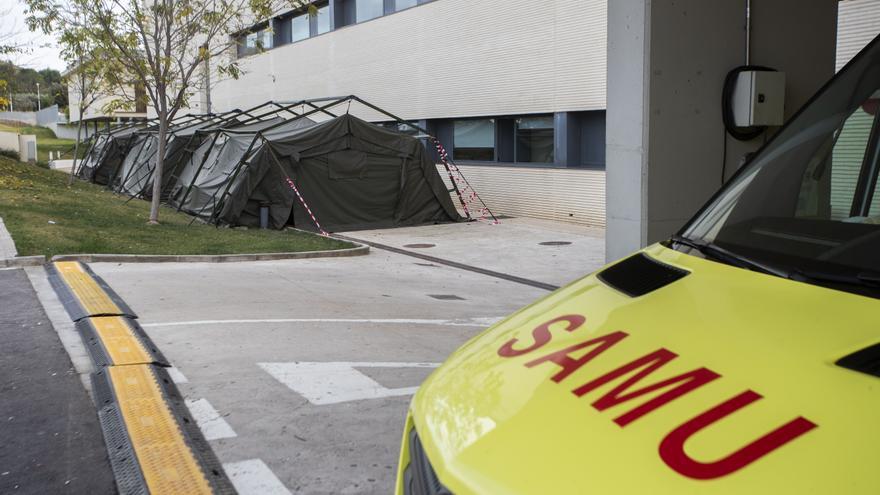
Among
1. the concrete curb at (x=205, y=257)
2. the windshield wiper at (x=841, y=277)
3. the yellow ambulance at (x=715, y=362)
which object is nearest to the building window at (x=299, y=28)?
the concrete curb at (x=205, y=257)

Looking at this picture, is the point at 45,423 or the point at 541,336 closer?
the point at 541,336

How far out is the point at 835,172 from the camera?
9.64 ft

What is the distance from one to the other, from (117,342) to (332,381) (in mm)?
1940

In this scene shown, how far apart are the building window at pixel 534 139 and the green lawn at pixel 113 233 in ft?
21.2

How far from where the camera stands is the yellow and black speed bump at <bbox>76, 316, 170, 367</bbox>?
584cm

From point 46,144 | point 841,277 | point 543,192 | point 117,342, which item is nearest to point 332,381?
point 117,342

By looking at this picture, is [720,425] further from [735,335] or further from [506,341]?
[506,341]

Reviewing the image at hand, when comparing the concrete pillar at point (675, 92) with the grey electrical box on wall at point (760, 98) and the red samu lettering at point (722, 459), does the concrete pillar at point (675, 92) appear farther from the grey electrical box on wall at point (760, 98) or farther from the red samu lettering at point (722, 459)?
the red samu lettering at point (722, 459)

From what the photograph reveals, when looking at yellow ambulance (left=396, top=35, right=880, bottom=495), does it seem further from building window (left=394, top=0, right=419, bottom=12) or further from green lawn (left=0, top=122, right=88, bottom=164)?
green lawn (left=0, top=122, right=88, bottom=164)

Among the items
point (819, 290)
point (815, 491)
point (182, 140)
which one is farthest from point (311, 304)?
point (182, 140)

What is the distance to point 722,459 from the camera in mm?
1527

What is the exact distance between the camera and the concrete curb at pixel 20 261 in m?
10.6

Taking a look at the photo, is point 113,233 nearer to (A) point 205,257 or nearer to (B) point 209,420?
(A) point 205,257

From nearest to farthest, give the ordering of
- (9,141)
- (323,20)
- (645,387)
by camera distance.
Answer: (645,387) < (323,20) < (9,141)
